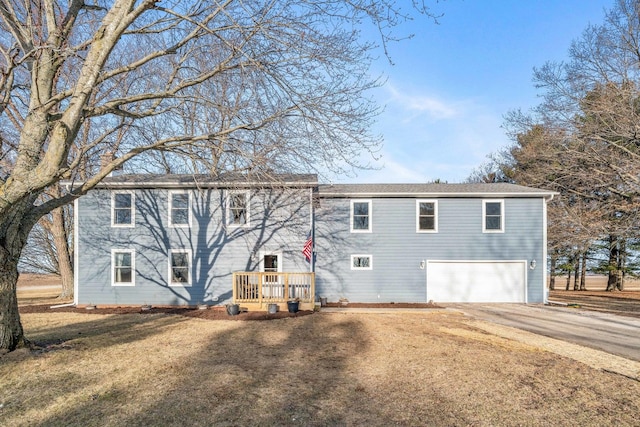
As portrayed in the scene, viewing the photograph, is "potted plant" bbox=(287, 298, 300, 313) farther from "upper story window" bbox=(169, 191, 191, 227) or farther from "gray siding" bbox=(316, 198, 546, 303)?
"upper story window" bbox=(169, 191, 191, 227)

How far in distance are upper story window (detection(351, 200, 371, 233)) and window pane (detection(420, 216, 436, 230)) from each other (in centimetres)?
212

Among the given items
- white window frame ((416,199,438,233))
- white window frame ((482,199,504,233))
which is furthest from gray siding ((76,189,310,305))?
white window frame ((482,199,504,233))

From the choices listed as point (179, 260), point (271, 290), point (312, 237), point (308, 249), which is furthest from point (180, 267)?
point (312, 237)

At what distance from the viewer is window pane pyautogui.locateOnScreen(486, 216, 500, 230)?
581 inches

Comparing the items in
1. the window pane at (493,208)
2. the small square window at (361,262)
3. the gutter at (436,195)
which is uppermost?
the gutter at (436,195)

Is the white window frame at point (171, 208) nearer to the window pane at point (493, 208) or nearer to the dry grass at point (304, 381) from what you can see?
the dry grass at point (304, 381)

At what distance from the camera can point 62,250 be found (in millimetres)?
16016

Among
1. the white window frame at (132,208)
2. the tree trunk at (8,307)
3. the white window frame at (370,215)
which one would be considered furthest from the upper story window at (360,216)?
the tree trunk at (8,307)

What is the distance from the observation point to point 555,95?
16.9m

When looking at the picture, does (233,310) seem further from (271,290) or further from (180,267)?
(180,267)

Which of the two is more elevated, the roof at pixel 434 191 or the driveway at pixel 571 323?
the roof at pixel 434 191

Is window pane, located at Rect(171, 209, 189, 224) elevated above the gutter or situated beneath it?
situated beneath

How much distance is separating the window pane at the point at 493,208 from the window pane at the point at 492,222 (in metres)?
0.20

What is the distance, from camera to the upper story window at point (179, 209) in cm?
1394
